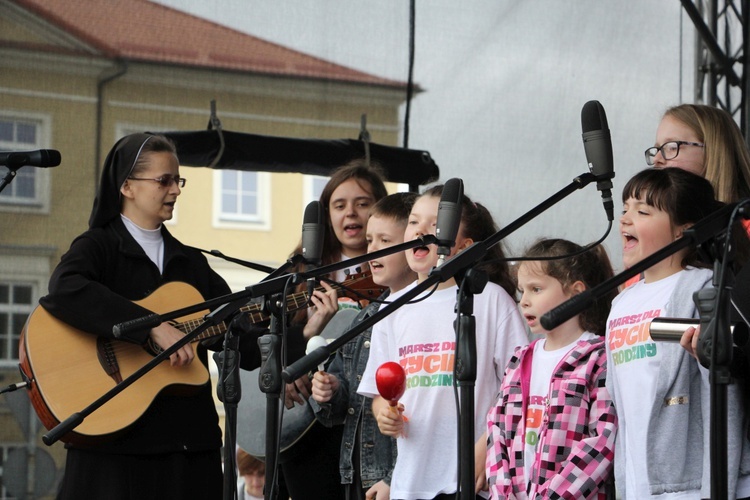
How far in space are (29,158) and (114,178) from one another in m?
0.69

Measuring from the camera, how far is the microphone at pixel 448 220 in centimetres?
272

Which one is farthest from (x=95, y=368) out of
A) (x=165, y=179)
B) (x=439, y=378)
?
(x=439, y=378)

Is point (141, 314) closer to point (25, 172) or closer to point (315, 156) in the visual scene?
point (25, 172)

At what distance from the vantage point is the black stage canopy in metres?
5.61

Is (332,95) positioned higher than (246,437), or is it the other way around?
(332,95)

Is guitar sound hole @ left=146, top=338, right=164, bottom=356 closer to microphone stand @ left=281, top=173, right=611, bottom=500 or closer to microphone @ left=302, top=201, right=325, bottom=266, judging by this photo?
microphone @ left=302, top=201, right=325, bottom=266

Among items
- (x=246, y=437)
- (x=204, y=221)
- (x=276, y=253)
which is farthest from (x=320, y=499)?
(x=204, y=221)

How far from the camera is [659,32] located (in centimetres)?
586

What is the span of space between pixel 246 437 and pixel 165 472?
84 cm

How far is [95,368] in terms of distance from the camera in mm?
4082

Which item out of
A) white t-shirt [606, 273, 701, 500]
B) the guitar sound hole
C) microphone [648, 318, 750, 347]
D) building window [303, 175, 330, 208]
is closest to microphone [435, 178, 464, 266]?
microphone [648, 318, 750, 347]

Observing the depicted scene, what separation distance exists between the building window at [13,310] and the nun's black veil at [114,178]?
1.29 metres

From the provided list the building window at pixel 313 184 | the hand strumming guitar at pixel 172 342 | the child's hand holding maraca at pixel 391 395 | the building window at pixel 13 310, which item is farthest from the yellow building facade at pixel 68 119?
the child's hand holding maraca at pixel 391 395

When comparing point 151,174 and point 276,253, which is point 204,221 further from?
point 151,174
